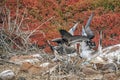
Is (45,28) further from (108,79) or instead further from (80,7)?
(108,79)

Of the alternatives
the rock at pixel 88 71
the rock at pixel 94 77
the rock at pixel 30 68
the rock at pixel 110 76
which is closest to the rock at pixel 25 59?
the rock at pixel 30 68

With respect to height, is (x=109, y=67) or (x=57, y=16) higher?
(x=57, y=16)

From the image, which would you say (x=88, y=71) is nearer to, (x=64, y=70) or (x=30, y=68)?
(x=64, y=70)

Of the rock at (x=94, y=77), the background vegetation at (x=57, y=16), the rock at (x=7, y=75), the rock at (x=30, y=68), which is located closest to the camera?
the rock at (x=7, y=75)

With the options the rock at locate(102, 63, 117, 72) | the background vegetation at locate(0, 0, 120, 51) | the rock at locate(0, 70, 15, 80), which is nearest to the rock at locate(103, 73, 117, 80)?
the rock at locate(102, 63, 117, 72)

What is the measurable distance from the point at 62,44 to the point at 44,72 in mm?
1119

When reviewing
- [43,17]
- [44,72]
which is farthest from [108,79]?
[43,17]

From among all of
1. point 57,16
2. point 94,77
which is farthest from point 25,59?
point 57,16

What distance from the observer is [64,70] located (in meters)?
6.45

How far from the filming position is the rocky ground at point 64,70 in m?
6.29

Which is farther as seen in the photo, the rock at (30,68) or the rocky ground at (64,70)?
the rock at (30,68)

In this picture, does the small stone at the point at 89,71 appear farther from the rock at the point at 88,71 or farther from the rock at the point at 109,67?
the rock at the point at 109,67

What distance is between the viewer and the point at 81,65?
6621 millimetres

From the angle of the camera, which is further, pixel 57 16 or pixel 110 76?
pixel 57 16
